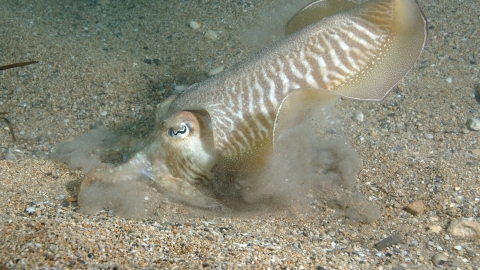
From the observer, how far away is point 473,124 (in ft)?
12.8

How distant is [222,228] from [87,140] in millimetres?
2052

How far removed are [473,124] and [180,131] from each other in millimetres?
3202

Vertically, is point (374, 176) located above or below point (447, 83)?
below

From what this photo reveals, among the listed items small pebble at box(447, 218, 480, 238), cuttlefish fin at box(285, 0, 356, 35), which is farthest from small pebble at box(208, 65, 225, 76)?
small pebble at box(447, 218, 480, 238)

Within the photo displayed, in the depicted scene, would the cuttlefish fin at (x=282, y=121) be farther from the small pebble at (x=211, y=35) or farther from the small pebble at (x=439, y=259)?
the small pebble at (x=211, y=35)

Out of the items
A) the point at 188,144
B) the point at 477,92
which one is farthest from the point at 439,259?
the point at 477,92

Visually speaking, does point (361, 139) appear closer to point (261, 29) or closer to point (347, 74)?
point (347, 74)

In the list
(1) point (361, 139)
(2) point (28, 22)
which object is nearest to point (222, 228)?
(1) point (361, 139)

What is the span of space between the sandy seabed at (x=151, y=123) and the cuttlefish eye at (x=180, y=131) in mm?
618

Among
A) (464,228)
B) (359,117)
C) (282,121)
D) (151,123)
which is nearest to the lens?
(282,121)

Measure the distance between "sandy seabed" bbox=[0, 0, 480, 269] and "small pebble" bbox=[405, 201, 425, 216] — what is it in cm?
5

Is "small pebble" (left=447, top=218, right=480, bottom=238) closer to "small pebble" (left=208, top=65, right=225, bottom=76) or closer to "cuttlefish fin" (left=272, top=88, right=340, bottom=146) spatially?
"cuttlefish fin" (left=272, top=88, right=340, bottom=146)

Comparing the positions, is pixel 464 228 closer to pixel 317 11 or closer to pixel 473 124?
pixel 473 124

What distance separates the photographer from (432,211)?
9.80 feet
